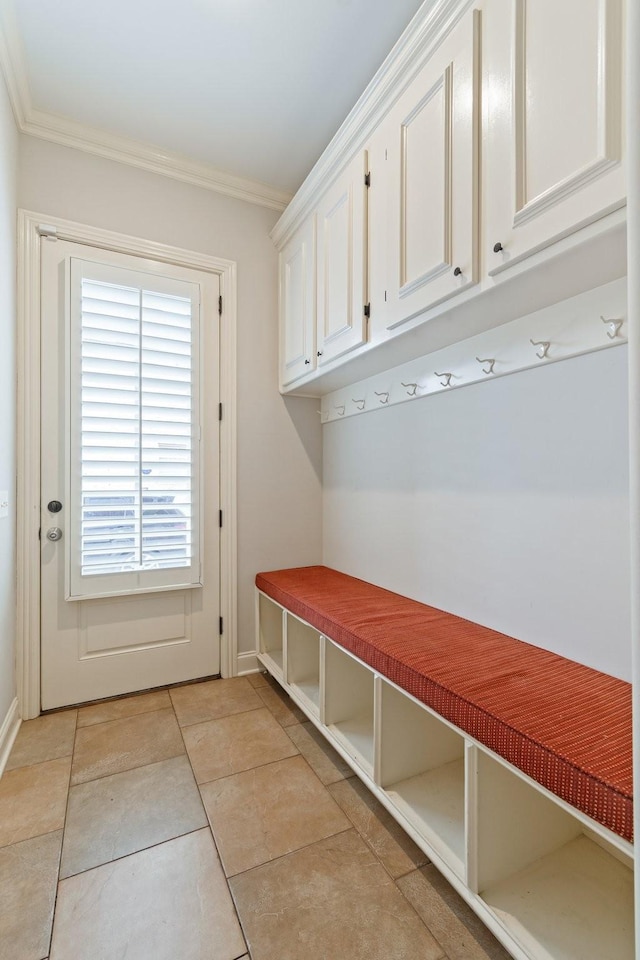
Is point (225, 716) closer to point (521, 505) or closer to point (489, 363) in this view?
point (521, 505)

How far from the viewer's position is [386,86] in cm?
156

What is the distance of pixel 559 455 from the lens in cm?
134

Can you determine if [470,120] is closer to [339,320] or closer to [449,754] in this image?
[339,320]

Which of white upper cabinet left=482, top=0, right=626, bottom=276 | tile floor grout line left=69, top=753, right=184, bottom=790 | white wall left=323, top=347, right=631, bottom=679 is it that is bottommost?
tile floor grout line left=69, top=753, right=184, bottom=790

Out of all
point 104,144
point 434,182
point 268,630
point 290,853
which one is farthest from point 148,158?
point 290,853

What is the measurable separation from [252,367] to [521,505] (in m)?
1.72

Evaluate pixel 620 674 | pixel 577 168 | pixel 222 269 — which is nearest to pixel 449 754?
pixel 620 674

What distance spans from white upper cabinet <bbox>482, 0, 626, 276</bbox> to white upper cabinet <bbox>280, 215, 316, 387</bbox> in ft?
3.70

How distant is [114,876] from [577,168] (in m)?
2.13

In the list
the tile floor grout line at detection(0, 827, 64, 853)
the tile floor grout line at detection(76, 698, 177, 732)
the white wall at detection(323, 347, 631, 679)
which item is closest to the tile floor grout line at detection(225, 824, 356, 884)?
the tile floor grout line at detection(0, 827, 64, 853)

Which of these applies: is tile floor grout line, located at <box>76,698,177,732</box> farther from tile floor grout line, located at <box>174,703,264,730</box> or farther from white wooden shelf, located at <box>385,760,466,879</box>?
white wooden shelf, located at <box>385,760,466,879</box>

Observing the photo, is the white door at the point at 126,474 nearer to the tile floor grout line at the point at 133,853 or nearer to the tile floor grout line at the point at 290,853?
the tile floor grout line at the point at 133,853

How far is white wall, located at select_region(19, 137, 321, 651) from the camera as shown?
2.30 metres

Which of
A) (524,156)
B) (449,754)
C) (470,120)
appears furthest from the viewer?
(449,754)
